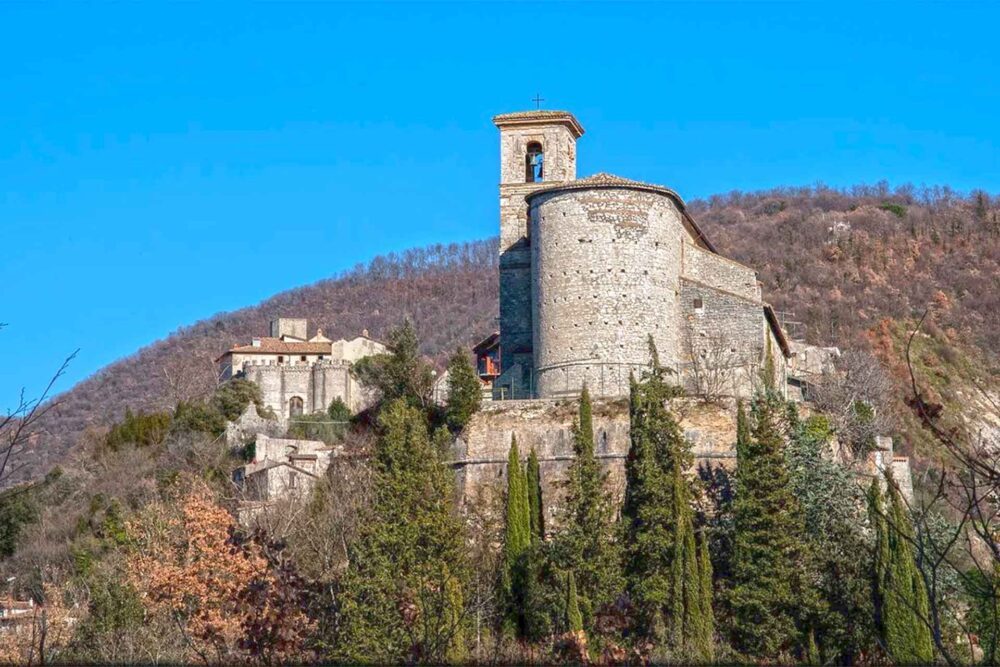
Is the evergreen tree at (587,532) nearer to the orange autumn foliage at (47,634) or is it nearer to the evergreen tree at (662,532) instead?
the evergreen tree at (662,532)

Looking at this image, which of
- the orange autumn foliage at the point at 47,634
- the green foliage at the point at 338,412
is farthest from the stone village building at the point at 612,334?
the green foliage at the point at 338,412

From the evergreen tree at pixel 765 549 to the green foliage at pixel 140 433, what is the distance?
26.0 metres

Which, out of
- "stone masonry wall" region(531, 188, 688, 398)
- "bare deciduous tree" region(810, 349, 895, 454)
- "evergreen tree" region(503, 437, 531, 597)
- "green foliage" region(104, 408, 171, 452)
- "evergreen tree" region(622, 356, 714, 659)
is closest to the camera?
"evergreen tree" region(622, 356, 714, 659)

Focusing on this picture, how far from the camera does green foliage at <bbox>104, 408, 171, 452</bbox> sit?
5328 cm

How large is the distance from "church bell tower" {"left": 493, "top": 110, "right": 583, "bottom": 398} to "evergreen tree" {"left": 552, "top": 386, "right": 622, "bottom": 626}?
607 cm

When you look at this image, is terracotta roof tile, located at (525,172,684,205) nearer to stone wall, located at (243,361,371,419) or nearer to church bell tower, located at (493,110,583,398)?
church bell tower, located at (493,110,583,398)

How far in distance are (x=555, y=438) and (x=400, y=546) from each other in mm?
7908

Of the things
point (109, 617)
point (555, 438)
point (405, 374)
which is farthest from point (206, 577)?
point (405, 374)

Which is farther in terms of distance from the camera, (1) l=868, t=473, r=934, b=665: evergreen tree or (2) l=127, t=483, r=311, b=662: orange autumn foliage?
(1) l=868, t=473, r=934, b=665: evergreen tree

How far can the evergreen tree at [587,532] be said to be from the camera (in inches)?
1267

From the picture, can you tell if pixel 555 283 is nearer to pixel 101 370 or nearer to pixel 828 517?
pixel 828 517

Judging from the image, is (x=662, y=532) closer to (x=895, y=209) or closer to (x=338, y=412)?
(x=338, y=412)

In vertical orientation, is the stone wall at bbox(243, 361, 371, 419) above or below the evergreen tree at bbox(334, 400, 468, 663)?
above

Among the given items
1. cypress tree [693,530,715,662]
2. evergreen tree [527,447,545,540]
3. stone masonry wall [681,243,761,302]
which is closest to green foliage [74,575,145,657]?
evergreen tree [527,447,545,540]
